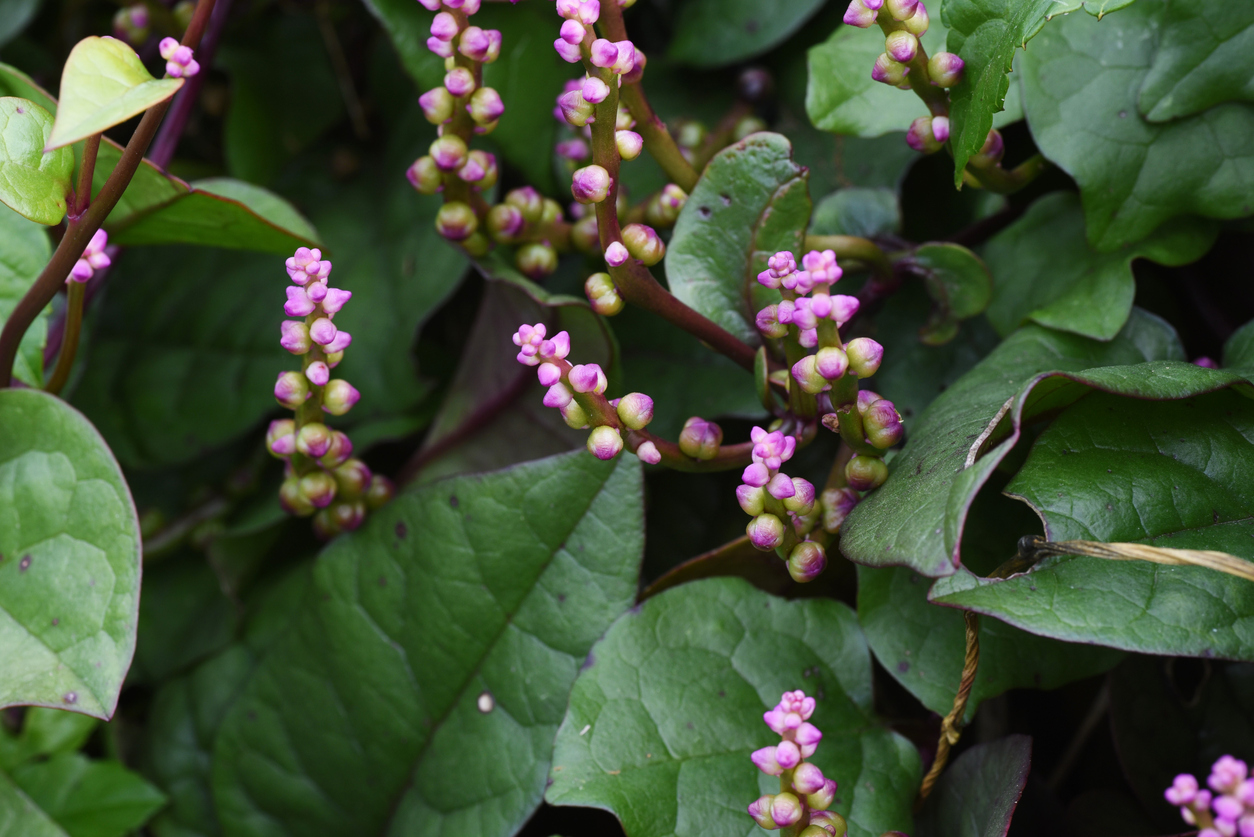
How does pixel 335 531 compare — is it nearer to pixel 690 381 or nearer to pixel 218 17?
pixel 690 381

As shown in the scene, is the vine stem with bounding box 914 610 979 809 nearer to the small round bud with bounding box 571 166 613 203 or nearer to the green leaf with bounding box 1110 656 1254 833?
the green leaf with bounding box 1110 656 1254 833

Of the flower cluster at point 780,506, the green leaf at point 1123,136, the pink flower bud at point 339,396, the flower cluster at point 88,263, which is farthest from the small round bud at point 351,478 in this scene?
the green leaf at point 1123,136

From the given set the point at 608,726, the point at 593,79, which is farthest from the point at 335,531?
the point at 593,79

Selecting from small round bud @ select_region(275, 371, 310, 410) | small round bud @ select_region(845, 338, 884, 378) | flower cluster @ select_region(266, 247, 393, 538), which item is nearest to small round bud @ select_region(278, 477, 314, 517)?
flower cluster @ select_region(266, 247, 393, 538)

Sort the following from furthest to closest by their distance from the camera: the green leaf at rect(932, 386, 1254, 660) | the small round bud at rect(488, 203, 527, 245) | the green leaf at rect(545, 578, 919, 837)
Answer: the small round bud at rect(488, 203, 527, 245) < the green leaf at rect(545, 578, 919, 837) < the green leaf at rect(932, 386, 1254, 660)

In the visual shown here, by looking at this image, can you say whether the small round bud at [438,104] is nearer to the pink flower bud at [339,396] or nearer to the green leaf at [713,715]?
the pink flower bud at [339,396]

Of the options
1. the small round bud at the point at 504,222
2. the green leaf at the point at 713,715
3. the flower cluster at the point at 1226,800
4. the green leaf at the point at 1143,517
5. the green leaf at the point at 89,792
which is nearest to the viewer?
the flower cluster at the point at 1226,800
